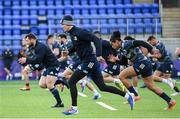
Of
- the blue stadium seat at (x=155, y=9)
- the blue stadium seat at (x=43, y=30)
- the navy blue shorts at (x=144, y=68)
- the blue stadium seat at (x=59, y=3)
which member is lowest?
the blue stadium seat at (x=43, y=30)

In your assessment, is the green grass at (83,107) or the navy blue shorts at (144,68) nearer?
the green grass at (83,107)

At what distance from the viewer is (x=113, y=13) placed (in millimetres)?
38375

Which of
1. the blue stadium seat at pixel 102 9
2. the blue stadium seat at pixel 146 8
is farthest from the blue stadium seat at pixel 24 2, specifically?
the blue stadium seat at pixel 146 8

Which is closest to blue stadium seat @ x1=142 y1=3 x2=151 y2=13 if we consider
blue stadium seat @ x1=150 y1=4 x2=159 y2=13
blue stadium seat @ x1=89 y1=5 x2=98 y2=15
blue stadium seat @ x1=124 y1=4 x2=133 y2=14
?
blue stadium seat @ x1=150 y1=4 x2=159 y2=13

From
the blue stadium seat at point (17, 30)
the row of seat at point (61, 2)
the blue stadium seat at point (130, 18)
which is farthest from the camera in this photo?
the row of seat at point (61, 2)

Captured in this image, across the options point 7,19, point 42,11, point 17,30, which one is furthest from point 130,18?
point 7,19

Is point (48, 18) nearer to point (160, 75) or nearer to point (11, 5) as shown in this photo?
point (11, 5)

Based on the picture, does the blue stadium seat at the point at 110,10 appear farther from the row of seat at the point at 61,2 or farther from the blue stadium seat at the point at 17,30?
the blue stadium seat at the point at 17,30

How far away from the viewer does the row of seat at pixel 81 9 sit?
38125 millimetres

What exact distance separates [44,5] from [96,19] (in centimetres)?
470

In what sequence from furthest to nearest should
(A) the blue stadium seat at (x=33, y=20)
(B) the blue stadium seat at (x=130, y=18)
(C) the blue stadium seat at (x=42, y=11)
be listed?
(C) the blue stadium seat at (x=42, y=11) < (A) the blue stadium seat at (x=33, y=20) < (B) the blue stadium seat at (x=130, y=18)

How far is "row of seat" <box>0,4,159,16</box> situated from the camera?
38.1m

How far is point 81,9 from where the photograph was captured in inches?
1507

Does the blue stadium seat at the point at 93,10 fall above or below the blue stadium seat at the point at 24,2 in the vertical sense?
below
